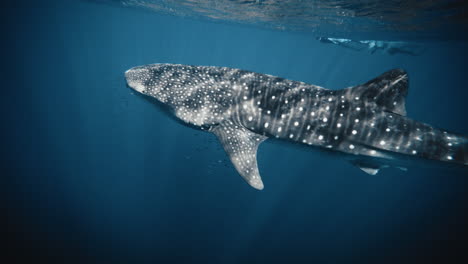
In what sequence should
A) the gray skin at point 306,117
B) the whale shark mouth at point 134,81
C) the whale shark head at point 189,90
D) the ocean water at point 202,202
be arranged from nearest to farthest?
1. the gray skin at point 306,117
2. the whale shark head at point 189,90
3. the whale shark mouth at point 134,81
4. the ocean water at point 202,202

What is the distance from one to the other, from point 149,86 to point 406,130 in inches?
211

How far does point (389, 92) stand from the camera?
3875mm

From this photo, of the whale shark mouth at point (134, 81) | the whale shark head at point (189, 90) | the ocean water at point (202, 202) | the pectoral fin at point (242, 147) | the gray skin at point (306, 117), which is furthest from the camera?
the ocean water at point (202, 202)

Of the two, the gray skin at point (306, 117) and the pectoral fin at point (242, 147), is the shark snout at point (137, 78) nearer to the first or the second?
the gray skin at point (306, 117)

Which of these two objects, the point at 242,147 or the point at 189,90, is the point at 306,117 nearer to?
the point at 242,147

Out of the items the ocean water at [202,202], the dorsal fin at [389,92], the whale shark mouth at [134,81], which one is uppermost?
the dorsal fin at [389,92]

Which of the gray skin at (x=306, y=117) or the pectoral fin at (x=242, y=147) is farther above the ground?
the gray skin at (x=306, y=117)

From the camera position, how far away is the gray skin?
3.61 metres

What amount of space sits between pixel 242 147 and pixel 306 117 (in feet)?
4.58

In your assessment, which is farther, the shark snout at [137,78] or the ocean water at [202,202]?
the ocean water at [202,202]

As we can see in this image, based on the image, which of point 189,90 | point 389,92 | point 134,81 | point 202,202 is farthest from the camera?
point 202,202

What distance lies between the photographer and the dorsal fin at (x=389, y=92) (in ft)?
12.7

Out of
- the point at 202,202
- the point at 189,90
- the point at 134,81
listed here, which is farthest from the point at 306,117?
the point at 202,202

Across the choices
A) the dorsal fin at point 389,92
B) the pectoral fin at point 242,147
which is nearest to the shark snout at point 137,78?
the pectoral fin at point 242,147
